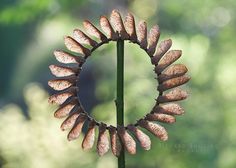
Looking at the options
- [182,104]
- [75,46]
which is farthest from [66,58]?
[182,104]

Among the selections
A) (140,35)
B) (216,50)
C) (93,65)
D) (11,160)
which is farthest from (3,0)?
(140,35)

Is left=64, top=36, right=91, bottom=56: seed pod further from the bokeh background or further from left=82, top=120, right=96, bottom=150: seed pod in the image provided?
the bokeh background

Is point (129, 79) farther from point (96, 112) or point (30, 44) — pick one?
point (30, 44)

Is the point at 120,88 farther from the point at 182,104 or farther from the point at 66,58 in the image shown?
the point at 182,104

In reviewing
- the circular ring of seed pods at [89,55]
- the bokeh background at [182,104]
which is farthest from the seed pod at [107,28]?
the bokeh background at [182,104]

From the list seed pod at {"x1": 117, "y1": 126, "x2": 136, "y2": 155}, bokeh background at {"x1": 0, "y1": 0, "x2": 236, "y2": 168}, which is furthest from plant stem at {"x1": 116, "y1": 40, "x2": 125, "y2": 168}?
bokeh background at {"x1": 0, "y1": 0, "x2": 236, "y2": 168}

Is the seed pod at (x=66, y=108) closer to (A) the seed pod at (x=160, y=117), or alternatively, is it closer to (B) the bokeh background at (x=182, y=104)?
(A) the seed pod at (x=160, y=117)
